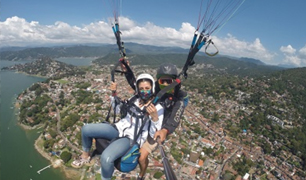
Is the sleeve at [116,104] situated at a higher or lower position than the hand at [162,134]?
higher

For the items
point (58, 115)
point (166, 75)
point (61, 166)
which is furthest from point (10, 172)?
point (166, 75)

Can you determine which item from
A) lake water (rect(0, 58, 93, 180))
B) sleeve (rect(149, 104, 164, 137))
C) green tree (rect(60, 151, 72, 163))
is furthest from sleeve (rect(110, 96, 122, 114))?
green tree (rect(60, 151, 72, 163))

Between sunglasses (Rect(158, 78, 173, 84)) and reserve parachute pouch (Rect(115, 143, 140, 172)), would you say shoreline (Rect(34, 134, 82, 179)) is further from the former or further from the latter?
sunglasses (Rect(158, 78, 173, 84))

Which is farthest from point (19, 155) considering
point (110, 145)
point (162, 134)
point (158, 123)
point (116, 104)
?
point (162, 134)

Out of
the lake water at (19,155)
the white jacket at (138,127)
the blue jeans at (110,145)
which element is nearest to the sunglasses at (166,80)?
the white jacket at (138,127)

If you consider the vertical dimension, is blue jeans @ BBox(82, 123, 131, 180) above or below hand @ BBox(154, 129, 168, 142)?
below

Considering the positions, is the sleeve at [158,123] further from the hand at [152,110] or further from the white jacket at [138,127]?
the hand at [152,110]

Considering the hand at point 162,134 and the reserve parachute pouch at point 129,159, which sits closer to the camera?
the hand at point 162,134

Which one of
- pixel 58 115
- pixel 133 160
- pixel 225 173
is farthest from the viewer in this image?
pixel 58 115

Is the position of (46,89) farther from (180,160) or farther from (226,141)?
(226,141)
